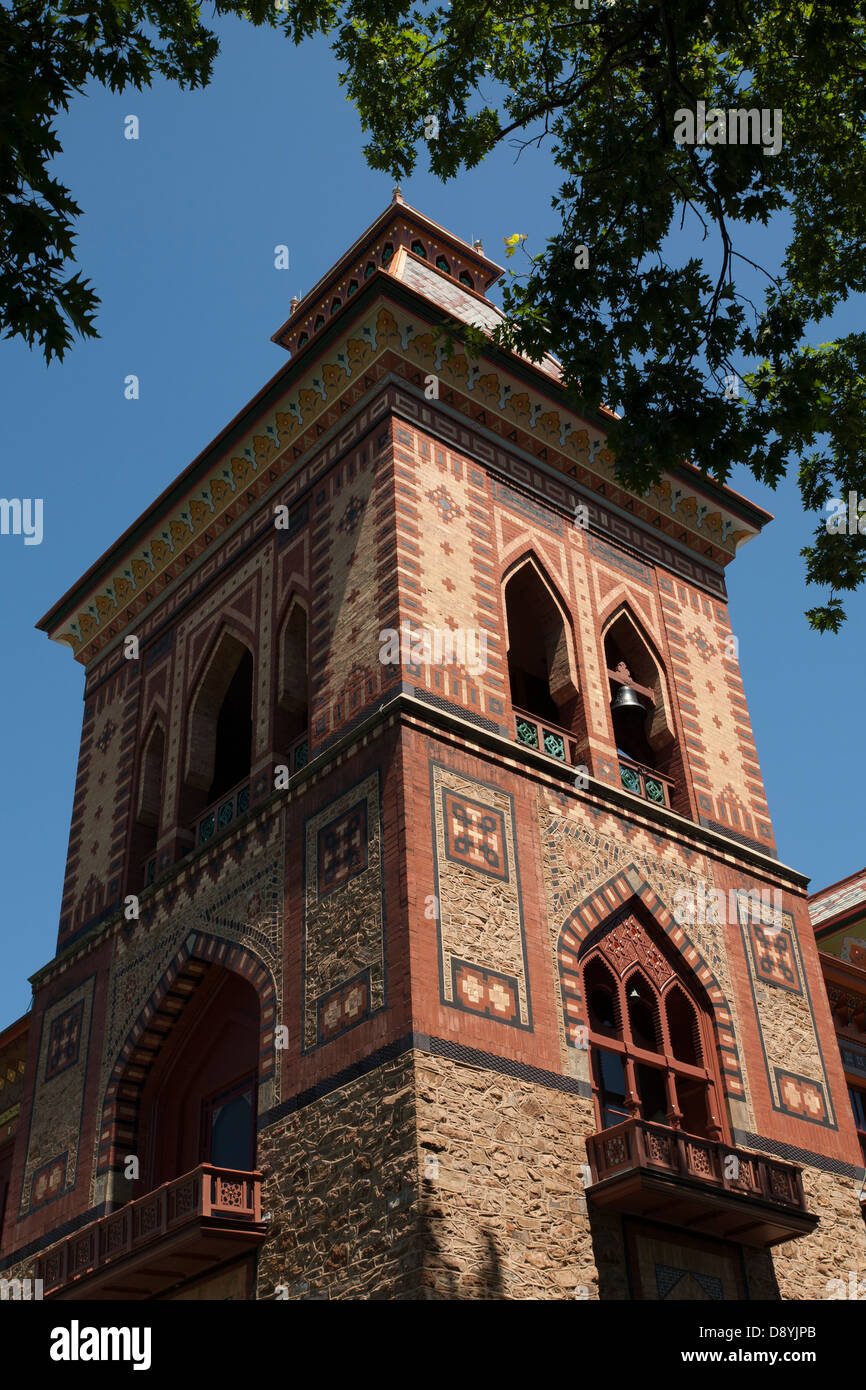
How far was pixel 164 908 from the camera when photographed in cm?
1764

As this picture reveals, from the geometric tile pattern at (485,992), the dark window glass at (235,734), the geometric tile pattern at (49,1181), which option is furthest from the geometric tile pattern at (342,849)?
the dark window glass at (235,734)

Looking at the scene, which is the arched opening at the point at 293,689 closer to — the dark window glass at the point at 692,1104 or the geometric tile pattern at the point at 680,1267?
the dark window glass at the point at 692,1104

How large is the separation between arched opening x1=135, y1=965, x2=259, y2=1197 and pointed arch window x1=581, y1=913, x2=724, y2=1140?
3763 mm

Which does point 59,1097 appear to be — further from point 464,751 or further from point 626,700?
point 626,700

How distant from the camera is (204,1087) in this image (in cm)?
1667

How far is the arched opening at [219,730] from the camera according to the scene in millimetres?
19047

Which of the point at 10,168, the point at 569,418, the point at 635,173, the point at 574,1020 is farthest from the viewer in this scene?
the point at 569,418

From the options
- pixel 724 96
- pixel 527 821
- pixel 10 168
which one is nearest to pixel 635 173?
pixel 724 96

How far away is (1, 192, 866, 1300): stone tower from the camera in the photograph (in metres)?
13.3

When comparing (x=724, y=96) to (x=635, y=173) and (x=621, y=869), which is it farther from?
(x=621, y=869)

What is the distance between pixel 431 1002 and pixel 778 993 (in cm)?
551

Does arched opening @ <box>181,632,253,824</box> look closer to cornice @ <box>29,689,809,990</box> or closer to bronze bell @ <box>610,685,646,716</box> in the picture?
cornice @ <box>29,689,809,990</box>

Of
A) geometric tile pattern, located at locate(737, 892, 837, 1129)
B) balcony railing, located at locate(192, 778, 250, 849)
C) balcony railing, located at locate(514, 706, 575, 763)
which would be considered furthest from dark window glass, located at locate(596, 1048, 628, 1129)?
balcony railing, located at locate(192, 778, 250, 849)

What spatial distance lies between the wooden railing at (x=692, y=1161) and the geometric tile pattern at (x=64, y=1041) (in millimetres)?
7211
